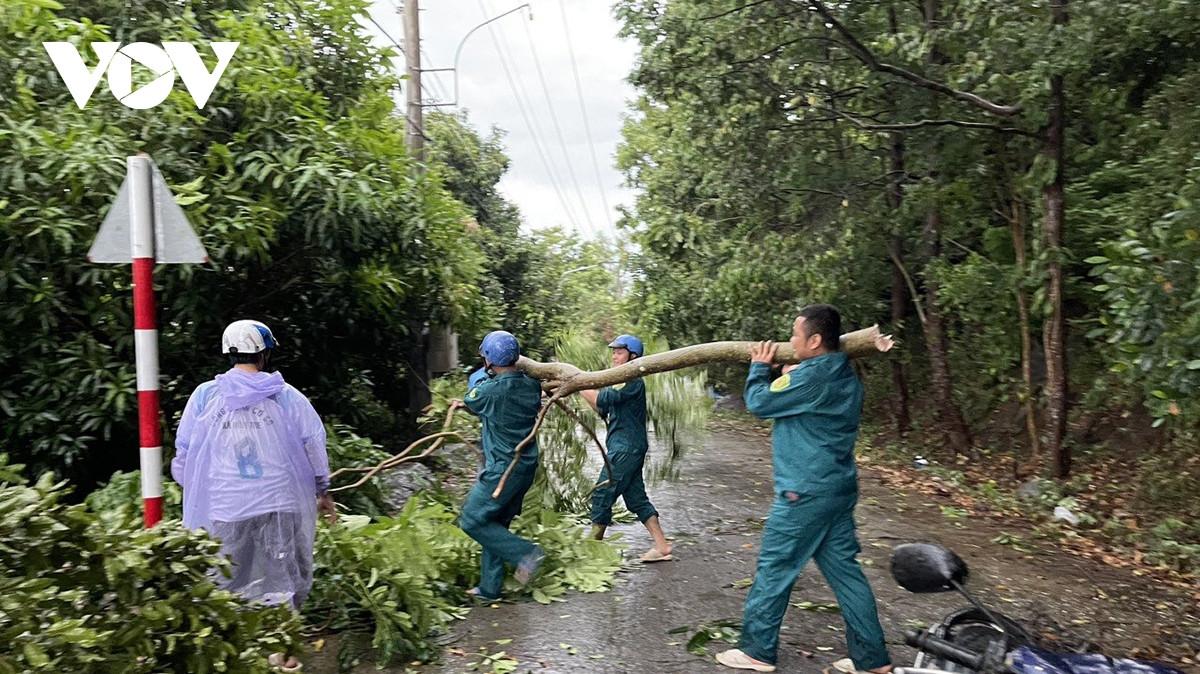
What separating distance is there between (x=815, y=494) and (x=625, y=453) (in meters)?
2.58

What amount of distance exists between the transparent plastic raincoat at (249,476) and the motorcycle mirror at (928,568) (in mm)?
2934

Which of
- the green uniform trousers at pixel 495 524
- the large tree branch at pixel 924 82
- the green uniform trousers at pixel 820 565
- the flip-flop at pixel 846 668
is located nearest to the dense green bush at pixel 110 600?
the green uniform trousers at pixel 495 524

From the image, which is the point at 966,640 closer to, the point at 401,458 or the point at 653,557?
the point at 653,557

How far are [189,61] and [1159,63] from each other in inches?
346

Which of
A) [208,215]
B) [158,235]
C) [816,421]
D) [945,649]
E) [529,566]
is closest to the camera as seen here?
[945,649]

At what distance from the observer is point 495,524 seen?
5.91m

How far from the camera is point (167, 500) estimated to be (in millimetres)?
6082

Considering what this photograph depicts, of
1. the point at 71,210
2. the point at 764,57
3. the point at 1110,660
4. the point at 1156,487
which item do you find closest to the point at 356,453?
the point at 71,210

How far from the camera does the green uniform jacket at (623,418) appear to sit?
7.12 m

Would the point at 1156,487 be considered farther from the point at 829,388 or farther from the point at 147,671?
the point at 147,671

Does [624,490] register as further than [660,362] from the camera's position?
Yes

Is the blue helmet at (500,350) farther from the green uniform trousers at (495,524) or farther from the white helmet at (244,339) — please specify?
the white helmet at (244,339)

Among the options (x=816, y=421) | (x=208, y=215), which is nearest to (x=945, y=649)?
(x=816, y=421)

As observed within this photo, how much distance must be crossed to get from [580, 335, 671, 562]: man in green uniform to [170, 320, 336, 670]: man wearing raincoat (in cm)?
285
